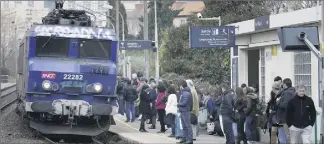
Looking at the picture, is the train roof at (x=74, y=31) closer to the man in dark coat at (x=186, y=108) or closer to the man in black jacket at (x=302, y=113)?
the man in dark coat at (x=186, y=108)

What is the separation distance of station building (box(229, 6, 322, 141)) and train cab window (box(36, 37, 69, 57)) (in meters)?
6.15

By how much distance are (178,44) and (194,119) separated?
2265 centimetres

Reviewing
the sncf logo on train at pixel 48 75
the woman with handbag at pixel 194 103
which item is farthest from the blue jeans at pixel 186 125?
the sncf logo on train at pixel 48 75

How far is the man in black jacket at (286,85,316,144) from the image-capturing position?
12461 mm

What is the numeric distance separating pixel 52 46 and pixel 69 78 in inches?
50.2

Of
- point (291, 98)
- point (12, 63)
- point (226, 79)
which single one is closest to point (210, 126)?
point (291, 98)

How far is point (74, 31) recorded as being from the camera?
19.5 m

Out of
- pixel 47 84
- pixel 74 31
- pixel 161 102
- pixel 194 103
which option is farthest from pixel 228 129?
pixel 74 31

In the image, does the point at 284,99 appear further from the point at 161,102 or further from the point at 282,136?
the point at 161,102

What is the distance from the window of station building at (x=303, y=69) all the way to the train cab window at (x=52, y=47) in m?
6.65

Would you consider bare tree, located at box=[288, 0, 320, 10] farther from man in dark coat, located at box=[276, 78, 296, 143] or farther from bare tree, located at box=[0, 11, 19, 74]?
bare tree, located at box=[0, 11, 19, 74]

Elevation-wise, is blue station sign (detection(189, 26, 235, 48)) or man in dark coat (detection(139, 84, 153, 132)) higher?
blue station sign (detection(189, 26, 235, 48))

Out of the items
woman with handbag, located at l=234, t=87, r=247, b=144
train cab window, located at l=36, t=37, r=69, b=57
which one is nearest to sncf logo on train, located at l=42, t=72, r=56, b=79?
train cab window, located at l=36, t=37, r=69, b=57

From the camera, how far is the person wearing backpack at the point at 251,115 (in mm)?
16391
